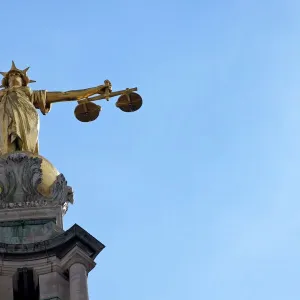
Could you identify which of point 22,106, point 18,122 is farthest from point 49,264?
point 22,106

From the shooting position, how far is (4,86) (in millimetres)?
39562

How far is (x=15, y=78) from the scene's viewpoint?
39.6 m

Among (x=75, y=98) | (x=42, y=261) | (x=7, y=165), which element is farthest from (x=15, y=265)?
(x=75, y=98)

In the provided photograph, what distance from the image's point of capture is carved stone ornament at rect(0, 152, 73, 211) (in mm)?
35562

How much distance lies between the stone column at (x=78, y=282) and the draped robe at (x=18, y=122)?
15.8 feet

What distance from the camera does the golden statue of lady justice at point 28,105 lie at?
3753 cm

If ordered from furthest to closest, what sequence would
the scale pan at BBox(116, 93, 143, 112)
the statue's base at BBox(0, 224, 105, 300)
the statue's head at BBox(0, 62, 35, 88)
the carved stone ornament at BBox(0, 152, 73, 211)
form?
1. the statue's head at BBox(0, 62, 35, 88)
2. the scale pan at BBox(116, 93, 143, 112)
3. the carved stone ornament at BBox(0, 152, 73, 211)
4. the statue's base at BBox(0, 224, 105, 300)

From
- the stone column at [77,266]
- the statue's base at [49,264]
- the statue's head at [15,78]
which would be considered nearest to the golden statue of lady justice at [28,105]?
the statue's head at [15,78]

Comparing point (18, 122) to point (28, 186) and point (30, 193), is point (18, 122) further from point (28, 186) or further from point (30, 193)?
point (30, 193)

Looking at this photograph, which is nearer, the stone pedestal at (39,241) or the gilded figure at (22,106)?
the stone pedestal at (39,241)

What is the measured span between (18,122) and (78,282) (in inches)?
243

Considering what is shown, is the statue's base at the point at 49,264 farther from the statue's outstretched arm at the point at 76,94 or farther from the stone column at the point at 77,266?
the statue's outstretched arm at the point at 76,94

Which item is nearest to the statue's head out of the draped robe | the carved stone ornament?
the draped robe

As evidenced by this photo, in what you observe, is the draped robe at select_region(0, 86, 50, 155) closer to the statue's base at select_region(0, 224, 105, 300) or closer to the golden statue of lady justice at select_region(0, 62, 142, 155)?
the golden statue of lady justice at select_region(0, 62, 142, 155)
